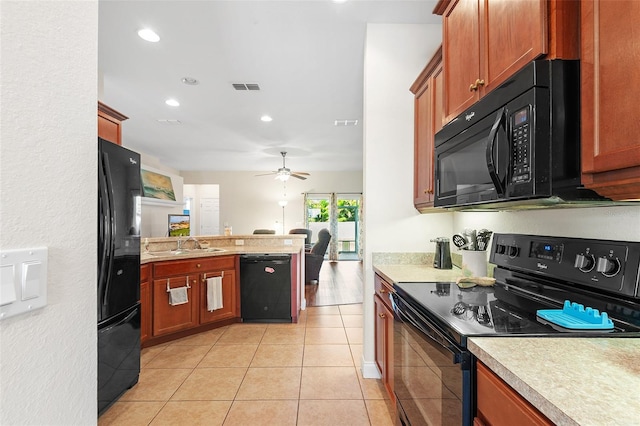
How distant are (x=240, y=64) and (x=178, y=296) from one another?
A: 2.40 meters

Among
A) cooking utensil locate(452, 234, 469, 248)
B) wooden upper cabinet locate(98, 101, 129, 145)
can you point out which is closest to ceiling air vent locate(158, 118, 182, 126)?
wooden upper cabinet locate(98, 101, 129, 145)

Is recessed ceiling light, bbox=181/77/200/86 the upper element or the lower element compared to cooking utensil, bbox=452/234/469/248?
upper

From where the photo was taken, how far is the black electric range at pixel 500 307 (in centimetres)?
101

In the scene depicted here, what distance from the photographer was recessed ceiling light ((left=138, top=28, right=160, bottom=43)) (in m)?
2.64

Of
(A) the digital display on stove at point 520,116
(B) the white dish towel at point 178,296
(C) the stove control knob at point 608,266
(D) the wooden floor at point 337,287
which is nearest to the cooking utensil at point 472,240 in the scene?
(C) the stove control knob at point 608,266

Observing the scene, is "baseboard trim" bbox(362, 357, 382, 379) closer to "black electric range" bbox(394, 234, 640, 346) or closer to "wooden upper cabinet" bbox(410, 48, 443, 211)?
"black electric range" bbox(394, 234, 640, 346)

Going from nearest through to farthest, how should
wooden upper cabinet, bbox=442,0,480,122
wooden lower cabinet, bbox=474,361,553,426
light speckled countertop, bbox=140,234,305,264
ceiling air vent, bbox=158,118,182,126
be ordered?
wooden lower cabinet, bbox=474,361,553,426 < wooden upper cabinet, bbox=442,0,480,122 < light speckled countertop, bbox=140,234,305,264 < ceiling air vent, bbox=158,118,182,126

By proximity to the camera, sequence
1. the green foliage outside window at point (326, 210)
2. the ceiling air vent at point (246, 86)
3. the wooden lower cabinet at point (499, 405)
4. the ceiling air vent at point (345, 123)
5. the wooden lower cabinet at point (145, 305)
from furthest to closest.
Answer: the green foliage outside window at point (326, 210) → the ceiling air vent at point (345, 123) → the ceiling air vent at point (246, 86) → the wooden lower cabinet at point (145, 305) → the wooden lower cabinet at point (499, 405)

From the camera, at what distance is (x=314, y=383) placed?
7.97 feet

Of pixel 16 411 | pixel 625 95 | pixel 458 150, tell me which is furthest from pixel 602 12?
pixel 16 411

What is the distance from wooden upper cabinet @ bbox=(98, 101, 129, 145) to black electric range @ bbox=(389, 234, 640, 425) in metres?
2.37

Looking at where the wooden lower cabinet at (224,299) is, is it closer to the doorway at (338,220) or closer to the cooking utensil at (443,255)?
the cooking utensil at (443,255)

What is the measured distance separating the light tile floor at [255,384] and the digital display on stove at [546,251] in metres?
1.32

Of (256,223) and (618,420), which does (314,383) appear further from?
(256,223)
